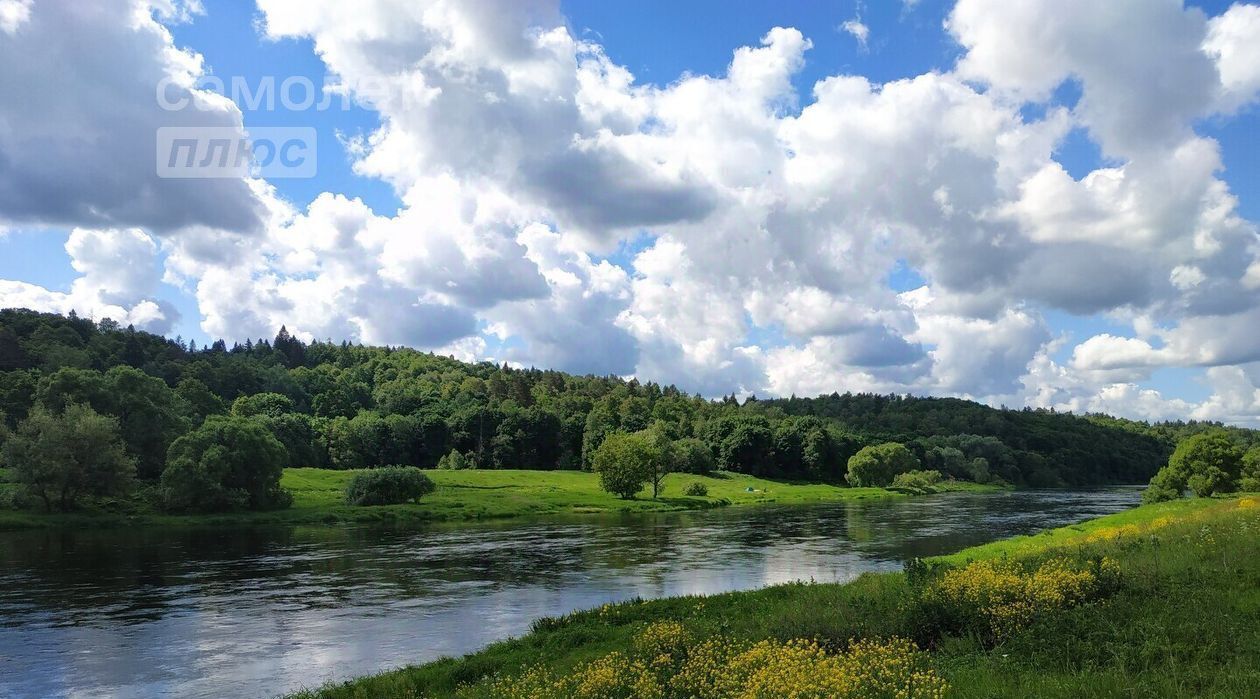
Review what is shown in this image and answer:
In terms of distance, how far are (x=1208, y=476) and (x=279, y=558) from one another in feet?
298

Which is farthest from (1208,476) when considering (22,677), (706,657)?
(22,677)

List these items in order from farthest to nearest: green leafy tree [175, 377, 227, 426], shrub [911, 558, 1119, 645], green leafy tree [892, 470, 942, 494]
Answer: green leafy tree [892, 470, 942, 494] < green leafy tree [175, 377, 227, 426] < shrub [911, 558, 1119, 645]

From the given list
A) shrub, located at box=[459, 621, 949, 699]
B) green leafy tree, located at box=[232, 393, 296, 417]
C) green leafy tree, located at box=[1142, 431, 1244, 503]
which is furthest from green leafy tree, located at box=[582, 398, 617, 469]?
shrub, located at box=[459, 621, 949, 699]

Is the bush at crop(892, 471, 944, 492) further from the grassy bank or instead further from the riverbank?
the grassy bank

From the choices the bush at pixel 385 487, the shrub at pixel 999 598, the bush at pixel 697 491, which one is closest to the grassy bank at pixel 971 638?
the shrub at pixel 999 598

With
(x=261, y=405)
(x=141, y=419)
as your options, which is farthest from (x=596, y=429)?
(x=141, y=419)

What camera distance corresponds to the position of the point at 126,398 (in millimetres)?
98875

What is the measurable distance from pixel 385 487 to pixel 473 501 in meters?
10.9

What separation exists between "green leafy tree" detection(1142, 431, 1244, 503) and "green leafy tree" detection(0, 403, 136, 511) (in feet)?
376

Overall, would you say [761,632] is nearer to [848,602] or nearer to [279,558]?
[848,602]

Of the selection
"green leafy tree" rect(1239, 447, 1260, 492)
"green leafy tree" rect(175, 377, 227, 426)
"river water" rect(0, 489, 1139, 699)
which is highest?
"green leafy tree" rect(175, 377, 227, 426)

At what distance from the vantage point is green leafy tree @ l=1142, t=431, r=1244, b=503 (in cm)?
7988

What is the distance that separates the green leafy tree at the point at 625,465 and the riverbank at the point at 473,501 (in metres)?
2.02

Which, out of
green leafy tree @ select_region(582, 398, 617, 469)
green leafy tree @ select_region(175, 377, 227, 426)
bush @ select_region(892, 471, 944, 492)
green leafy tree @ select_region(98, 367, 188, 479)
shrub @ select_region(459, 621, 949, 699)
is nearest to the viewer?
shrub @ select_region(459, 621, 949, 699)
